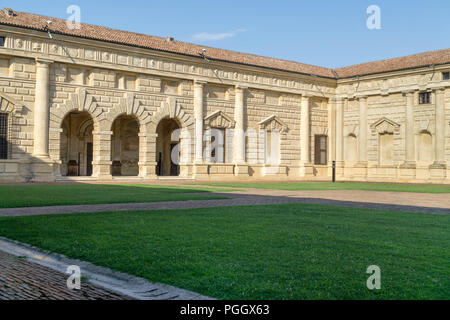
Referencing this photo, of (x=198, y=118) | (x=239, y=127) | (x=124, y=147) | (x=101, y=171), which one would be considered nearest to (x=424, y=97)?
(x=239, y=127)

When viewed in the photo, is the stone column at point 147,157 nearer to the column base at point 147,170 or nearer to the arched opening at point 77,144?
the column base at point 147,170

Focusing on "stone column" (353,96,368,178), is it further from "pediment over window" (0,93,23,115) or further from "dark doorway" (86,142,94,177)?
"pediment over window" (0,93,23,115)

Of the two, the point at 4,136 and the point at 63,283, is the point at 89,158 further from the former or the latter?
the point at 63,283

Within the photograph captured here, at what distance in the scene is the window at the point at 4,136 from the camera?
2227 centimetres

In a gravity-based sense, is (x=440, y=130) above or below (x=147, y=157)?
above

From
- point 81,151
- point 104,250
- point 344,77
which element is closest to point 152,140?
point 81,151

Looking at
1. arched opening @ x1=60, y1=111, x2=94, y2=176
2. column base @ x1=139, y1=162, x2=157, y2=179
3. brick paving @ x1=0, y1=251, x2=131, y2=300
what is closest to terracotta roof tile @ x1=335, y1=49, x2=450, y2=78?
column base @ x1=139, y1=162, x2=157, y2=179

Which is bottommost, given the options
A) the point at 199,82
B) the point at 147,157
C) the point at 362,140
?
the point at 147,157

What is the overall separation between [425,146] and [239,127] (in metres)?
12.5

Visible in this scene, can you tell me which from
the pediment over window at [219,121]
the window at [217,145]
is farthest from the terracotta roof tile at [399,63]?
the window at [217,145]

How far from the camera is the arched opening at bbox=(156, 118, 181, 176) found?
104ft

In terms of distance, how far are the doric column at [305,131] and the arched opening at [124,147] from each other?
1183 centimetres

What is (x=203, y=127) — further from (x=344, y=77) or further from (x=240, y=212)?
(x=240, y=212)

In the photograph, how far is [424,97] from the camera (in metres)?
30.2
